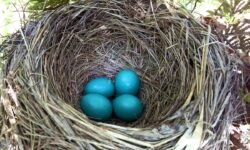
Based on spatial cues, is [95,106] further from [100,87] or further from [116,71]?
[116,71]

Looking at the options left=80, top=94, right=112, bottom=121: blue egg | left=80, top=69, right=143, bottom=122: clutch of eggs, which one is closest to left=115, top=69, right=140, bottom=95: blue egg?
left=80, top=69, right=143, bottom=122: clutch of eggs

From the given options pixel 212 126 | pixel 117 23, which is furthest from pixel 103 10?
pixel 212 126

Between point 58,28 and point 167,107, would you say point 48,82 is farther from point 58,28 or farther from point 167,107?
point 167,107

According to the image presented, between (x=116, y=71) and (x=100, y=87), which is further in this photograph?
(x=116, y=71)

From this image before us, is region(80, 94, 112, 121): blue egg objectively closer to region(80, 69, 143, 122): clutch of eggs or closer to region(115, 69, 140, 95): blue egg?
region(80, 69, 143, 122): clutch of eggs

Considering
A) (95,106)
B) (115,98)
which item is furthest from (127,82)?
(95,106)

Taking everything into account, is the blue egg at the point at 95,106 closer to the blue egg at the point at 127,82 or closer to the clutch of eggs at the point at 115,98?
the clutch of eggs at the point at 115,98
